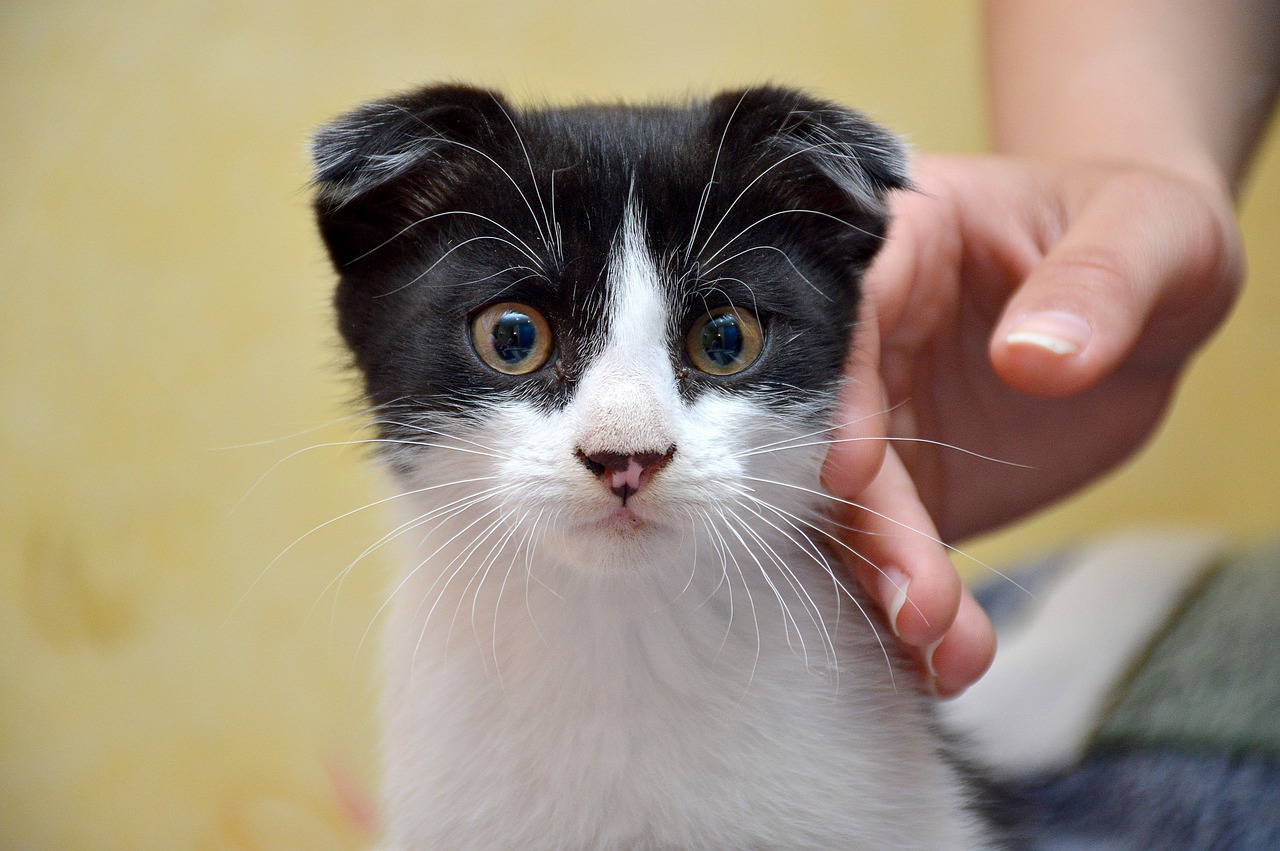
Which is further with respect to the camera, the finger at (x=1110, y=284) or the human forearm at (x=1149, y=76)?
the human forearm at (x=1149, y=76)

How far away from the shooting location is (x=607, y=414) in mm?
606

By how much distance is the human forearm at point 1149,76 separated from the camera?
3.69ft

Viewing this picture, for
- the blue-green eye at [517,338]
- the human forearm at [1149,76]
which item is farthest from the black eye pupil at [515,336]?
the human forearm at [1149,76]

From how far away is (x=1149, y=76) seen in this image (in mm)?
1165

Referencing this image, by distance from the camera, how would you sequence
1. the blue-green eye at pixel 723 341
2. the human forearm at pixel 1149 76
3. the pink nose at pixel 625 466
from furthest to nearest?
1. the human forearm at pixel 1149 76
2. the blue-green eye at pixel 723 341
3. the pink nose at pixel 625 466

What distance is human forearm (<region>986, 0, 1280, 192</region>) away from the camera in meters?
1.12

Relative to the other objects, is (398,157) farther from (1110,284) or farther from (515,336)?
(1110,284)

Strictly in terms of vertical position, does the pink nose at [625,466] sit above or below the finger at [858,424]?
above

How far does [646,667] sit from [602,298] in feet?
0.98

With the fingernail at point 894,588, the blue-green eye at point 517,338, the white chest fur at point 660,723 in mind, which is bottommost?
the white chest fur at point 660,723

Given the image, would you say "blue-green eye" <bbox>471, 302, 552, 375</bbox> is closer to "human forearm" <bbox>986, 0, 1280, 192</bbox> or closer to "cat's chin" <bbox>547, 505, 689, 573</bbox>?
"cat's chin" <bbox>547, 505, 689, 573</bbox>

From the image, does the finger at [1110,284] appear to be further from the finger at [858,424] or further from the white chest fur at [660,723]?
the white chest fur at [660,723]

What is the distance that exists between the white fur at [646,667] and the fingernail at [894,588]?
57mm

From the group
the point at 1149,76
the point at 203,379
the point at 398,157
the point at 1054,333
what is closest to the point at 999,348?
the point at 1054,333
